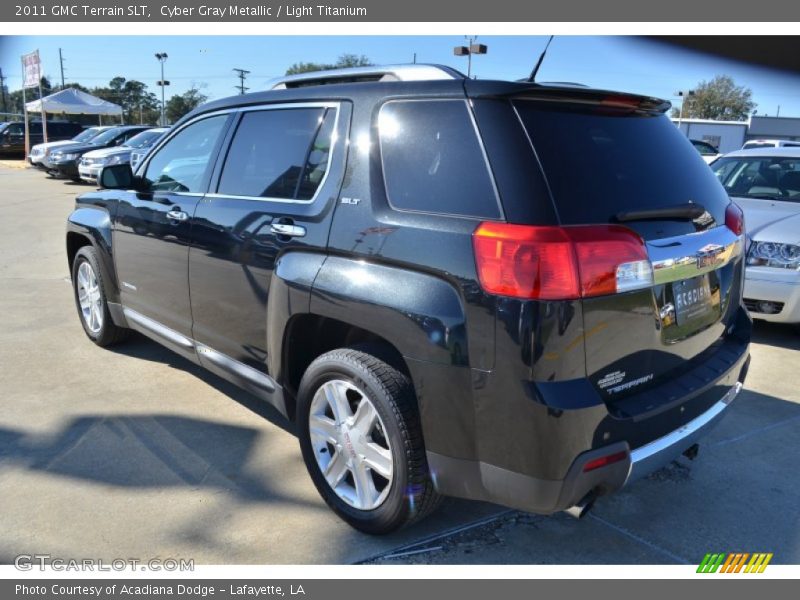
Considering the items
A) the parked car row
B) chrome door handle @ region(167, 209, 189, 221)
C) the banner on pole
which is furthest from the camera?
the banner on pole

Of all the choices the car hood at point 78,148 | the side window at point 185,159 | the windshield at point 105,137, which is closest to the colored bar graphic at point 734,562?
the side window at point 185,159

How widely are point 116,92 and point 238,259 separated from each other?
3702 inches

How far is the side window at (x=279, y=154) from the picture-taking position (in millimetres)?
2977

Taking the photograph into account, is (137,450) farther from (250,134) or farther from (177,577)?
(250,134)

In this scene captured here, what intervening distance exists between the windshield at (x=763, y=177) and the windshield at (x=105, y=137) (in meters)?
18.5

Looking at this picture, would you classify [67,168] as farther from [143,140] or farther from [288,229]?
[288,229]

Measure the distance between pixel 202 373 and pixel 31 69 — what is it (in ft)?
90.1

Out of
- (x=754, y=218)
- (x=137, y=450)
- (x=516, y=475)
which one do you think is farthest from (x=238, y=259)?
(x=754, y=218)

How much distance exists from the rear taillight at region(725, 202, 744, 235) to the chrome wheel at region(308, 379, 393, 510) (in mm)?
1834

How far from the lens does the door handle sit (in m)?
3.74

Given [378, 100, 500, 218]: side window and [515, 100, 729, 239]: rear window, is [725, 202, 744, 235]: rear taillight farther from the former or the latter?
[378, 100, 500, 218]: side window

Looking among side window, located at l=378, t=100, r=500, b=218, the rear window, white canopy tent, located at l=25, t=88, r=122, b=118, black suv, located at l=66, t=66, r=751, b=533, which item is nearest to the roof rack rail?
black suv, located at l=66, t=66, r=751, b=533

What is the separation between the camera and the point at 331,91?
300 cm

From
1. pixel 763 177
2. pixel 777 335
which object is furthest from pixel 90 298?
pixel 763 177
